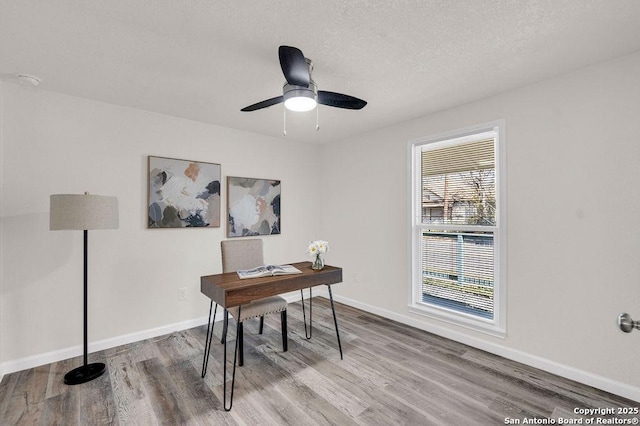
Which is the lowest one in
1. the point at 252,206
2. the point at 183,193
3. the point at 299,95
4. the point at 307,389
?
the point at 307,389

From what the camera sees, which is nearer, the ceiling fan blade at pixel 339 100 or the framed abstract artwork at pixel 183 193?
the ceiling fan blade at pixel 339 100

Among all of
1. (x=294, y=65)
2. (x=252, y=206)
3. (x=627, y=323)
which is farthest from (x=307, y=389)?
(x=252, y=206)

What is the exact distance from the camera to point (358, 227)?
407 centimetres

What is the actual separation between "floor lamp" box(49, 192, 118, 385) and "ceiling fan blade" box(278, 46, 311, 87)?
1.76 meters

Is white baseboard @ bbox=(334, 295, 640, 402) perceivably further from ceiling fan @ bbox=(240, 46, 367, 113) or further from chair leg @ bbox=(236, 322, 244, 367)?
ceiling fan @ bbox=(240, 46, 367, 113)

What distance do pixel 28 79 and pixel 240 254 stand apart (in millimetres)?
2191

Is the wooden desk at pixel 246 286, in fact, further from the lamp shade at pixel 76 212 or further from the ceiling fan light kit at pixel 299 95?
the ceiling fan light kit at pixel 299 95

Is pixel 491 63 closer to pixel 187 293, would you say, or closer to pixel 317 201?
pixel 317 201

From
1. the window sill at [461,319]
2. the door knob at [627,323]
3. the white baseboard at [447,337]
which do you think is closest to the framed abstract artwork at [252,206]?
the white baseboard at [447,337]

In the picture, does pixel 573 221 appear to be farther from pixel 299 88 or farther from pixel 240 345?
pixel 240 345

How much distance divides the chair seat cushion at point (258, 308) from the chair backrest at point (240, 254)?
442 millimetres

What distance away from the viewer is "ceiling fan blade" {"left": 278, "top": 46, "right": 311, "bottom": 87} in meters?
1.58

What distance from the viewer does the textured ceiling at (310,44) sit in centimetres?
158

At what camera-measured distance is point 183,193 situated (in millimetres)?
3289
